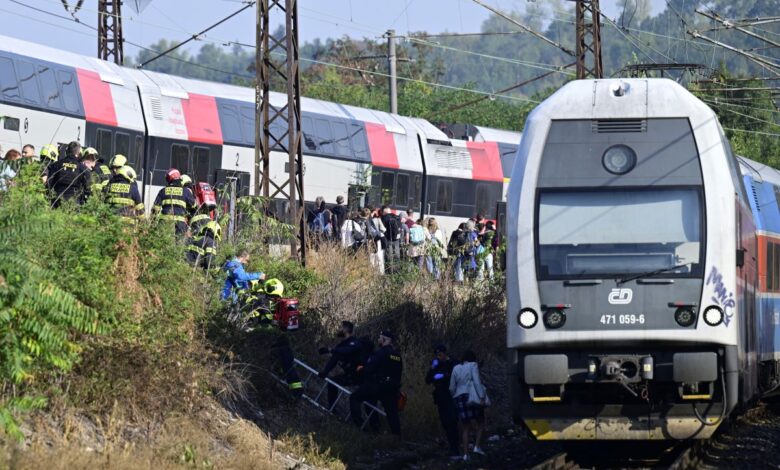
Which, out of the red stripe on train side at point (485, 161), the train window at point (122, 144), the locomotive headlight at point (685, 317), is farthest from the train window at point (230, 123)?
the locomotive headlight at point (685, 317)

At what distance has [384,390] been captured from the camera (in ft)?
55.9

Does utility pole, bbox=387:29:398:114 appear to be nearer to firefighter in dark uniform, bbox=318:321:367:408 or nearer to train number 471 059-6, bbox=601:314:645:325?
firefighter in dark uniform, bbox=318:321:367:408

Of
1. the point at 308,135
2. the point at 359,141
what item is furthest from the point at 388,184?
the point at 308,135

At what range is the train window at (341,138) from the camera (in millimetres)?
34844

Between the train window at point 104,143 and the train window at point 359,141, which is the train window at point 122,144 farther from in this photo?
the train window at point 359,141

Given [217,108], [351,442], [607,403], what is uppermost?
[217,108]

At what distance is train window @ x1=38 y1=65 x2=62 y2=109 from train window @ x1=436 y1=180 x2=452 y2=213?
14.6 m

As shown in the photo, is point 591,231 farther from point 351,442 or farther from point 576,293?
point 351,442

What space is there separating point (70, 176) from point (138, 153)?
11.1 m

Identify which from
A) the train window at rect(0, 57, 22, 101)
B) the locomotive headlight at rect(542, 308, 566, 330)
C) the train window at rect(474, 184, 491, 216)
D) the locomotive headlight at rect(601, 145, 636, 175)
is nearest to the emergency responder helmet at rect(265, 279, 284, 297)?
the locomotive headlight at rect(542, 308, 566, 330)

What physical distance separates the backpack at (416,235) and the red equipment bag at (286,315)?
8.72 metres

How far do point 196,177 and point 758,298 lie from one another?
16583 millimetres

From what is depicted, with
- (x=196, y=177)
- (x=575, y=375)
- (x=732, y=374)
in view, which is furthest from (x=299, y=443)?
(x=196, y=177)

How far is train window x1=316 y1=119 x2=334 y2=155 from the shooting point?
34281 millimetres
